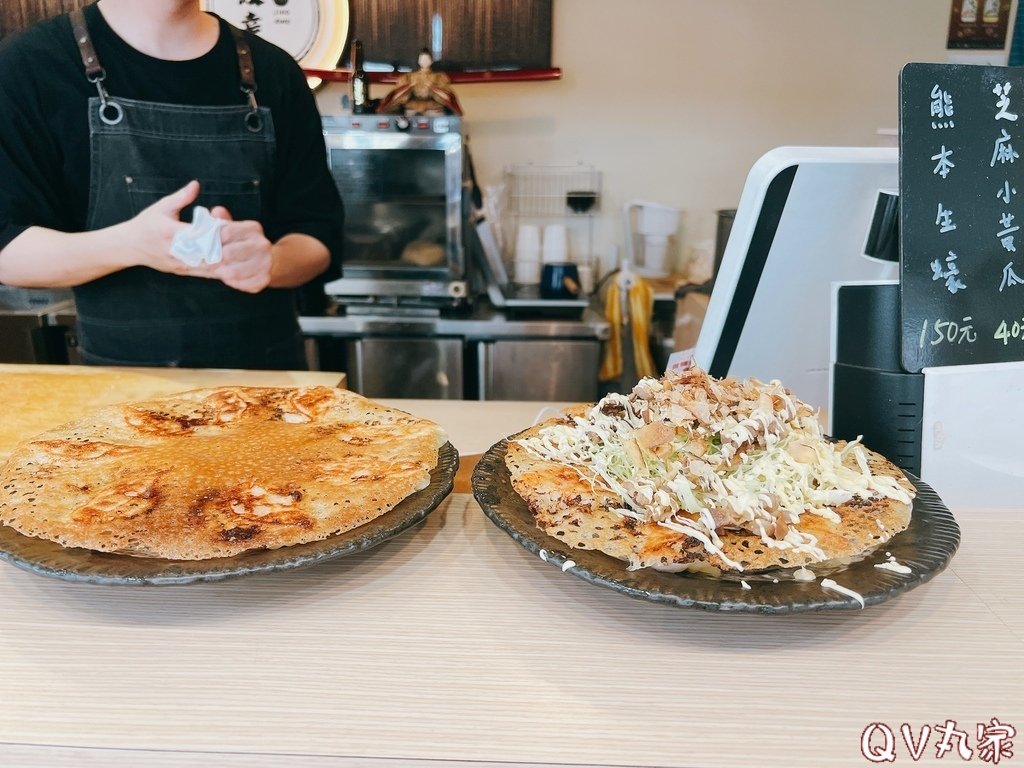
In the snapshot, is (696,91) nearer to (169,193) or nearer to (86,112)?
(169,193)

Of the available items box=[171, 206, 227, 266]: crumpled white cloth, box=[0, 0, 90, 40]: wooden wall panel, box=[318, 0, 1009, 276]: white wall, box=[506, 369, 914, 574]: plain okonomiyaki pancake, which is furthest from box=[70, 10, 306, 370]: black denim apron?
box=[0, 0, 90, 40]: wooden wall panel

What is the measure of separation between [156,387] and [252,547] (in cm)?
97

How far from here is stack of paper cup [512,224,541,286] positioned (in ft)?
13.3

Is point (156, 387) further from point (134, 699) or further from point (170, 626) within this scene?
point (134, 699)

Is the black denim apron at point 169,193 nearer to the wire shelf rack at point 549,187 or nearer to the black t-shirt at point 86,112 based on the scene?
the black t-shirt at point 86,112

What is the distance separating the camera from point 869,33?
159 inches

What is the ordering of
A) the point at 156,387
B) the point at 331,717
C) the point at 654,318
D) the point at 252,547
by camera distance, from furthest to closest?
1. the point at 654,318
2. the point at 156,387
3. the point at 252,547
4. the point at 331,717

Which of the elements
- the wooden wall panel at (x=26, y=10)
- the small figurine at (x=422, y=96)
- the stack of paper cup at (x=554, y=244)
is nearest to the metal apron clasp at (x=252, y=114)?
the small figurine at (x=422, y=96)

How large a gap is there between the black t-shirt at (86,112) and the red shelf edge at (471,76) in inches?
69.7

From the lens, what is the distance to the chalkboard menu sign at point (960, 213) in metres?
1.11

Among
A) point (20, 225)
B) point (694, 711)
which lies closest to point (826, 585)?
point (694, 711)

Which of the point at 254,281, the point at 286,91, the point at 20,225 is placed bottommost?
the point at 254,281

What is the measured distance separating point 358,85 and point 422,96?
306 millimetres

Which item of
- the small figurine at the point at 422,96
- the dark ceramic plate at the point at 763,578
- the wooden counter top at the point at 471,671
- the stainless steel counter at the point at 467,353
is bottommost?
the stainless steel counter at the point at 467,353
